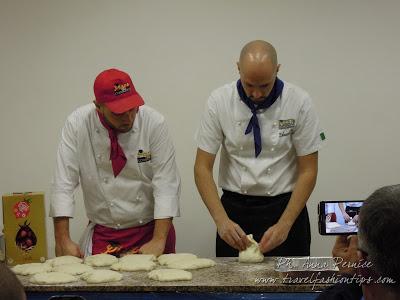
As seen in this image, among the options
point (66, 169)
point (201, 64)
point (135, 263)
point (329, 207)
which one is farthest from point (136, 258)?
point (201, 64)

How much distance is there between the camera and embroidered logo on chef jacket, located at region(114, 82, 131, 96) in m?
2.68

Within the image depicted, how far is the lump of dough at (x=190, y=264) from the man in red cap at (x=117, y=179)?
0.88ft

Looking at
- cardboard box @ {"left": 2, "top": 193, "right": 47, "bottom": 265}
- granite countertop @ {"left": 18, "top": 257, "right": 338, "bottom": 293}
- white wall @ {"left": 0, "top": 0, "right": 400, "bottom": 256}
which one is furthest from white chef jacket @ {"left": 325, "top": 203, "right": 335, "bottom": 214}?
white wall @ {"left": 0, "top": 0, "right": 400, "bottom": 256}

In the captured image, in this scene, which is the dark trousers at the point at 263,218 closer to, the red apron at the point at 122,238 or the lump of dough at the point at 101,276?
the red apron at the point at 122,238

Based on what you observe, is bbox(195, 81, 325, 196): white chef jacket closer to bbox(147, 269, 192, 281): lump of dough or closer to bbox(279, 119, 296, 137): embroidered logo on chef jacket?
bbox(279, 119, 296, 137): embroidered logo on chef jacket

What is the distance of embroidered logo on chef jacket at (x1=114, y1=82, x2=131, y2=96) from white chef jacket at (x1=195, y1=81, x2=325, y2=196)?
0.39 m

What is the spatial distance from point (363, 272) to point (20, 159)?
2900 millimetres

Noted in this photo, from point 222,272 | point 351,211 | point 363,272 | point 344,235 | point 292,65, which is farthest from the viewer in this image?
point 292,65

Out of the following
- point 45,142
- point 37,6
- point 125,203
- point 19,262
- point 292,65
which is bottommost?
point 19,262

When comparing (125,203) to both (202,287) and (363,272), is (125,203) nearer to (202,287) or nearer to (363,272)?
(202,287)

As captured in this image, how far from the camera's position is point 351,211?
213 cm

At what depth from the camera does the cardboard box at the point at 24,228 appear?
2852mm

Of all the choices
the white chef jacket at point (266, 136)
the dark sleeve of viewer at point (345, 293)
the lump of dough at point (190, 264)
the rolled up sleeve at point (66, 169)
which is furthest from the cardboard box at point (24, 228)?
the dark sleeve of viewer at point (345, 293)

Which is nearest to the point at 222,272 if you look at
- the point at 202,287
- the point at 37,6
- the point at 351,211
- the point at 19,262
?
the point at 202,287
